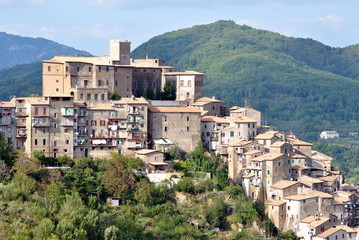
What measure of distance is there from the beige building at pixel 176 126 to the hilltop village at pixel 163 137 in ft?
0.28

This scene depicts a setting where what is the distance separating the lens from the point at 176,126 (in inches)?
2598

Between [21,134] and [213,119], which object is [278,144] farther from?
[21,134]

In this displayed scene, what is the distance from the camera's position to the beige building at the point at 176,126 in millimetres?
65750

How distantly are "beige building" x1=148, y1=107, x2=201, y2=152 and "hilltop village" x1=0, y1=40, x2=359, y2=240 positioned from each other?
86mm

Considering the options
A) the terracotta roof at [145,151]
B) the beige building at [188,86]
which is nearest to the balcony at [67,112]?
the terracotta roof at [145,151]

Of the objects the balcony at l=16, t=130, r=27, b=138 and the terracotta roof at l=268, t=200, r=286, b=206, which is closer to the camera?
the terracotta roof at l=268, t=200, r=286, b=206

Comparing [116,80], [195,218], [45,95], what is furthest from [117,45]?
[195,218]

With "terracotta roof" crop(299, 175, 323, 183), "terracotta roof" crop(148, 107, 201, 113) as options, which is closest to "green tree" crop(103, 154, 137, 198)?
"terracotta roof" crop(148, 107, 201, 113)

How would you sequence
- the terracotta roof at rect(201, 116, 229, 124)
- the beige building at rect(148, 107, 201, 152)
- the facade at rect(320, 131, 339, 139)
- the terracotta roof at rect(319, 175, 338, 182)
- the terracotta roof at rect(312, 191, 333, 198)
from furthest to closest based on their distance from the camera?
the facade at rect(320, 131, 339, 139) < the terracotta roof at rect(201, 116, 229, 124) < the terracotta roof at rect(319, 175, 338, 182) < the beige building at rect(148, 107, 201, 152) < the terracotta roof at rect(312, 191, 333, 198)

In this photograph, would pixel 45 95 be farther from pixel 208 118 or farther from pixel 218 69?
pixel 218 69

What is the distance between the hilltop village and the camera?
60.7 meters

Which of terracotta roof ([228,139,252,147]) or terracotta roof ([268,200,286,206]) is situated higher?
terracotta roof ([228,139,252,147])

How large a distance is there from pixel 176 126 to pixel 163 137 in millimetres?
1479

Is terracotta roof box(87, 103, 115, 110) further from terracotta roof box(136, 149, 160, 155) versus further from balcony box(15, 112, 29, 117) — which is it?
balcony box(15, 112, 29, 117)
